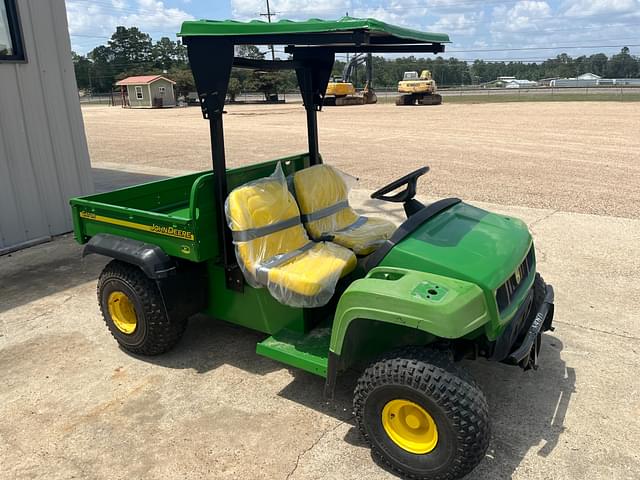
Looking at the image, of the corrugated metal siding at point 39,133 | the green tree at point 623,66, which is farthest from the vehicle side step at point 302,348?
the green tree at point 623,66

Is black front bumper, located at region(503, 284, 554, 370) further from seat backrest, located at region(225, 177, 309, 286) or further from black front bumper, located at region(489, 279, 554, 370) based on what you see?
seat backrest, located at region(225, 177, 309, 286)

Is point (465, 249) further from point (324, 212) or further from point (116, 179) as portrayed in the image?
point (116, 179)

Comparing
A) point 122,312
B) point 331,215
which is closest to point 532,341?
point 331,215

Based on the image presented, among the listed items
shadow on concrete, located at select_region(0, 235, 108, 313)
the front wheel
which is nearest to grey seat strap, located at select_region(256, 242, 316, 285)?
the front wheel

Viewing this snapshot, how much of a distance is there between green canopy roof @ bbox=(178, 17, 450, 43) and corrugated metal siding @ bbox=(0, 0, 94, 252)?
4306 millimetres

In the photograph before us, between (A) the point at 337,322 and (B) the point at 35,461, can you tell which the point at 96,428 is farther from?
(A) the point at 337,322

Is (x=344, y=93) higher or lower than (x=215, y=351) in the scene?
higher

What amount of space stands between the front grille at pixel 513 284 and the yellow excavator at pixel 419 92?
31.0 meters

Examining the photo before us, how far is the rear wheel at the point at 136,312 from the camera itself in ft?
11.7

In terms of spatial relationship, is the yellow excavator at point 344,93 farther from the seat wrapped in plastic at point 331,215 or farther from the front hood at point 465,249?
the front hood at point 465,249

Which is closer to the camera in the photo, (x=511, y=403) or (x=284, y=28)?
(x=284, y=28)

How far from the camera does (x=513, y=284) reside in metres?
2.90

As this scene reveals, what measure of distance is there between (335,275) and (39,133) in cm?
503

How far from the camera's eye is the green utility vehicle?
2508mm
